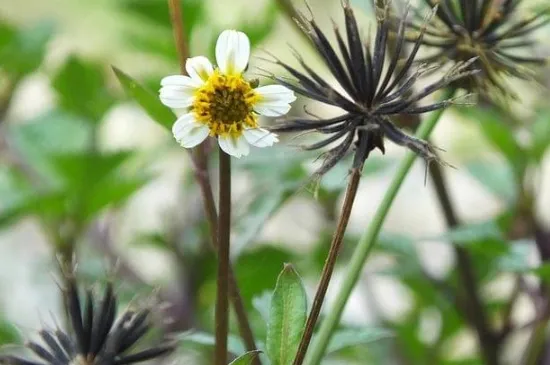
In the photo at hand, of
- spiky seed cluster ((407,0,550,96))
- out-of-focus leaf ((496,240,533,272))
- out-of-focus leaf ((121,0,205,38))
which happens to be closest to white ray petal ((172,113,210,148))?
spiky seed cluster ((407,0,550,96))

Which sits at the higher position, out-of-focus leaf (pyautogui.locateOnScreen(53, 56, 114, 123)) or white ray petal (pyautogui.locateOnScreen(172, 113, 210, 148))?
out-of-focus leaf (pyautogui.locateOnScreen(53, 56, 114, 123))

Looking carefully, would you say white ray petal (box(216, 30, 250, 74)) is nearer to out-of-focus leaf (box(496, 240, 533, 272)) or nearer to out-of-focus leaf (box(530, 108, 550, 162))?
out-of-focus leaf (box(496, 240, 533, 272))

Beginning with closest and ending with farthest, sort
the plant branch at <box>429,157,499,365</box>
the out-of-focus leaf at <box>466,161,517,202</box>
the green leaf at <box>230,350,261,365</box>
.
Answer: the green leaf at <box>230,350,261,365</box> → the plant branch at <box>429,157,499,365</box> → the out-of-focus leaf at <box>466,161,517,202</box>

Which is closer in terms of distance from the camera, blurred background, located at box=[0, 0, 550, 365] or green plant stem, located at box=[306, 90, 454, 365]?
green plant stem, located at box=[306, 90, 454, 365]

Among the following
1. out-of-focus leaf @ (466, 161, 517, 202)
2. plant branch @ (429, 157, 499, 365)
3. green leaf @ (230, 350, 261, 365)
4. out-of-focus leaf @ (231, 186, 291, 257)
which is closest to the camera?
green leaf @ (230, 350, 261, 365)

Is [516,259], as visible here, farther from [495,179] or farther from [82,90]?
[82,90]

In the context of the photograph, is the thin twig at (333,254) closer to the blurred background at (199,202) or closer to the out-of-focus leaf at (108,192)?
the blurred background at (199,202)

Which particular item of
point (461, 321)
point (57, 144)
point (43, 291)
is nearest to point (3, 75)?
point (57, 144)

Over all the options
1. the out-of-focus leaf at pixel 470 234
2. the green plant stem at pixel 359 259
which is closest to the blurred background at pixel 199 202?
the out-of-focus leaf at pixel 470 234
